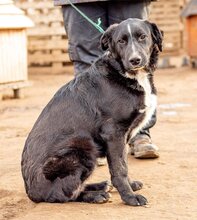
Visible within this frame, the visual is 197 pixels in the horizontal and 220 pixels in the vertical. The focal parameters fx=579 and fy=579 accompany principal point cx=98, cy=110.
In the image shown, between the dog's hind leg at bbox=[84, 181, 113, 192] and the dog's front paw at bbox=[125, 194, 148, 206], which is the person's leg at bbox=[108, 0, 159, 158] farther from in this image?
the dog's front paw at bbox=[125, 194, 148, 206]

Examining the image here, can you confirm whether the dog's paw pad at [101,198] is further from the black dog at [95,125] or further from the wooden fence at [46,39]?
the wooden fence at [46,39]

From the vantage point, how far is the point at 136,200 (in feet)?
12.0

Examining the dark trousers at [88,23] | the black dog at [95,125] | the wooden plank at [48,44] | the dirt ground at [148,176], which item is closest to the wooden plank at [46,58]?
the wooden plank at [48,44]

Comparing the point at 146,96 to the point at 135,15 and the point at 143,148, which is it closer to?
the point at 143,148

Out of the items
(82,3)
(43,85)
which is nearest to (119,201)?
(82,3)

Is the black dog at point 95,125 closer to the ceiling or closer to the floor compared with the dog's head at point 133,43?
closer to the floor

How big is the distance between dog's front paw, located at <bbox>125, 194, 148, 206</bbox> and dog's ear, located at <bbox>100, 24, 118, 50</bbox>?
102 centimetres

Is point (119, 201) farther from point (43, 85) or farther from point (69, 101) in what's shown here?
point (43, 85)

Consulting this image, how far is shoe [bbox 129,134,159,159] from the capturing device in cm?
479

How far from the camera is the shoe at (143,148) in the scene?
4.79 metres

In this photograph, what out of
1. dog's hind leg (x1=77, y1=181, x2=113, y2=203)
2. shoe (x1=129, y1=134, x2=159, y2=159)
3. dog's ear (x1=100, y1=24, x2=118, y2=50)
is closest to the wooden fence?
shoe (x1=129, y1=134, x2=159, y2=159)

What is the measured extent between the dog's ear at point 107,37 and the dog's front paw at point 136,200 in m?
1.02

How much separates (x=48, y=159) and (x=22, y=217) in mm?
394

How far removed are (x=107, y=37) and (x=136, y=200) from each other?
1097mm
